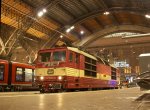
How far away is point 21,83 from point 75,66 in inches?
257

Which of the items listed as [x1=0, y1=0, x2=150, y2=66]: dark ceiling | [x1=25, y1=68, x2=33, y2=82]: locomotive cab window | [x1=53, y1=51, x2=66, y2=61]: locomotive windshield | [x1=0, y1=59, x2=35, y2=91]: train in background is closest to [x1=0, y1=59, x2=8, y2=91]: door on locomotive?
[x1=0, y1=59, x2=35, y2=91]: train in background

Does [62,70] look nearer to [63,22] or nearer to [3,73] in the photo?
[3,73]

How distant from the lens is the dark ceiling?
30.2m

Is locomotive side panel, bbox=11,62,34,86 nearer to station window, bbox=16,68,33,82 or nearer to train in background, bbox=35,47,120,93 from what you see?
station window, bbox=16,68,33,82

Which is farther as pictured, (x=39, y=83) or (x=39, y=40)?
(x=39, y=40)

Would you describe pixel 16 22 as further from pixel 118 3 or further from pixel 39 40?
pixel 118 3

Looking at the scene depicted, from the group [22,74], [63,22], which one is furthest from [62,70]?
[63,22]

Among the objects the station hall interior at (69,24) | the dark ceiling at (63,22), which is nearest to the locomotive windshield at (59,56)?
the station hall interior at (69,24)

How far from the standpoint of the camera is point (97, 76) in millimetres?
20766

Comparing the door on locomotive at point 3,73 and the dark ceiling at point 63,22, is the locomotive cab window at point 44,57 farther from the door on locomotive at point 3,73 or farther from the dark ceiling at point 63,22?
the dark ceiling at point 63,22

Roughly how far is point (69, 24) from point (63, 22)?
3.65 ft

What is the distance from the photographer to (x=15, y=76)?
20.6m

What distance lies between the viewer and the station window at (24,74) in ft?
68.8

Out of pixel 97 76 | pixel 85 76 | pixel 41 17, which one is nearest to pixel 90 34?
pixel 41 17
